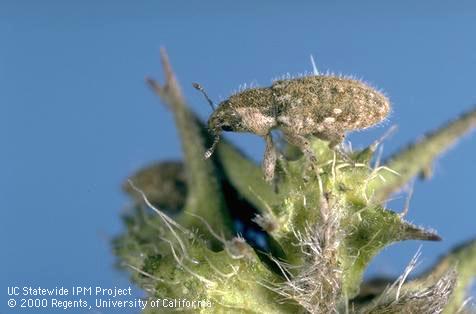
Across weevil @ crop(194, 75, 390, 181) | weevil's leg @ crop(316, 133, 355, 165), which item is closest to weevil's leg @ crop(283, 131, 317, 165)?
weevil @ crop(194, 75, 390, 181)

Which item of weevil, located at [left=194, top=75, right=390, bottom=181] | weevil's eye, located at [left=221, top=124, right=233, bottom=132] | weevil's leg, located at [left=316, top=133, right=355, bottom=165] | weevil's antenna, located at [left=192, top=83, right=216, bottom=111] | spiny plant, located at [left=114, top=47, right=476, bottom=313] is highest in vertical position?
weevil's antenna, located at [left=192, top=83, right=216, bottom=111]

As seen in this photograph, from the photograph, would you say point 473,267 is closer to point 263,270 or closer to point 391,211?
point 391,211

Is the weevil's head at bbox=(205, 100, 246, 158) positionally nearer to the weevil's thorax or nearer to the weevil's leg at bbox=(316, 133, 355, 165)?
the weevil's thorax

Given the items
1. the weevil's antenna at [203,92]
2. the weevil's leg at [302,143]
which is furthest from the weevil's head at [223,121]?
the weevil's leg at [302,143]

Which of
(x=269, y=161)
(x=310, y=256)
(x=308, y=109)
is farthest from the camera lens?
(x=269, y=161)

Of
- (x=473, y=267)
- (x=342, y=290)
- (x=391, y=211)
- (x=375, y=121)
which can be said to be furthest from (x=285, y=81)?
(x=473, y=267)

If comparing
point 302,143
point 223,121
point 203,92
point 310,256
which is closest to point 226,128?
point 223,121

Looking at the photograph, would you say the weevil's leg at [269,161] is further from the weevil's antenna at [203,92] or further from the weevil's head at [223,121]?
the weevil's antenna at [203,92]

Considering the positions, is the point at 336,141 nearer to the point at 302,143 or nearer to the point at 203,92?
the point at 302,143
